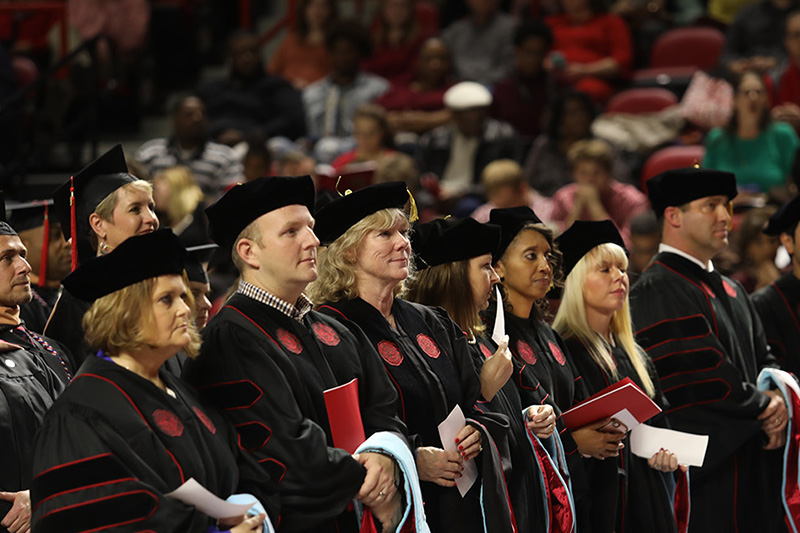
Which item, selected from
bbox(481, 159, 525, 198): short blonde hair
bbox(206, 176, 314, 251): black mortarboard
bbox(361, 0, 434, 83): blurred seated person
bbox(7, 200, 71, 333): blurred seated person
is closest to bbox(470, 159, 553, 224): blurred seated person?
bbox(481, 159, 525, 198): short blonde hair

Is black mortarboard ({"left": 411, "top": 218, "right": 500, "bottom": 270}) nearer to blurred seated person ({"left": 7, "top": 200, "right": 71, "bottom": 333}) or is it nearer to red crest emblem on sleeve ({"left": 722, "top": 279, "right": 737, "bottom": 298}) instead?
blurred seated person ({"left": 7, "top": 200, "right": 71, "bottom": 333})

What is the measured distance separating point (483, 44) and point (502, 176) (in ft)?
9.26

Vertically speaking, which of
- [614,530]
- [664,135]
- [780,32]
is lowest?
[614,530]

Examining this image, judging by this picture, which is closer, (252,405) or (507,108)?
(252,405)

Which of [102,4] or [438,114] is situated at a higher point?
[102,4]

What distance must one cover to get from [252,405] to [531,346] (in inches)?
59.4

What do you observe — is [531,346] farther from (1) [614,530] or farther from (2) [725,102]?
(2) [725,102]

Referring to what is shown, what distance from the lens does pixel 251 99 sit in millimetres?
10125

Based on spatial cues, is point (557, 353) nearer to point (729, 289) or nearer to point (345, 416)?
point (729, 289)

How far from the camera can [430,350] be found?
161 inches

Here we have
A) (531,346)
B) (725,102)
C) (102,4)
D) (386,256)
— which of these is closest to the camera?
(386,256)

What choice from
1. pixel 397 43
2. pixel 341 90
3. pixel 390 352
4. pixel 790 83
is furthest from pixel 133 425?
pixel 397 43

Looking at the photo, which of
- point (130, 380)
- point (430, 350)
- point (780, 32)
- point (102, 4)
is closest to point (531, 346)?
point (430, 350)

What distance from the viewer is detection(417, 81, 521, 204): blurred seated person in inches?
350
